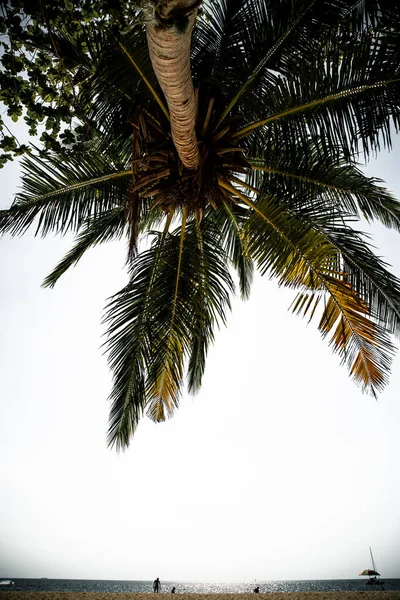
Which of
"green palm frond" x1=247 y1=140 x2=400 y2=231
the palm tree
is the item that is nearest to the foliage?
the palm tree

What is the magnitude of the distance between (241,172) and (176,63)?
2390 mm

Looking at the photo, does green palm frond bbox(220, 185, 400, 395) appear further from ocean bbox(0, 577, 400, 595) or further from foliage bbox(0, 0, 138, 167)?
ocean bbox(0, 577, 400, 595)

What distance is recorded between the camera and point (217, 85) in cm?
415

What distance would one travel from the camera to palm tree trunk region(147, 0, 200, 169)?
1505 millimetres

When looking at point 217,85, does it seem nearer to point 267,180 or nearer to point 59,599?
point 267,180

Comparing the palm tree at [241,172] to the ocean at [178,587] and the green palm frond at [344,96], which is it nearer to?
the green palm frond at [344,96]

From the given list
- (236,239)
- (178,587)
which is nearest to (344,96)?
(236,239)

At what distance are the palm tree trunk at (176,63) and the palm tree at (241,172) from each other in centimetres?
4

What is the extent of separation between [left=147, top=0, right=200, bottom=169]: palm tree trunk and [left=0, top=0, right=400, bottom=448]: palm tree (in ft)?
0.12

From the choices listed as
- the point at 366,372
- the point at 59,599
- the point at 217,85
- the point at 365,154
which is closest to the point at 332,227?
the point at 365,154

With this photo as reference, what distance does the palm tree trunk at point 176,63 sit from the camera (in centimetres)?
150

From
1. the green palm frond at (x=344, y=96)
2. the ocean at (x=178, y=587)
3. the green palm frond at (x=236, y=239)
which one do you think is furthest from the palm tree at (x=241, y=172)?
the ocean at (x=178, y=587)

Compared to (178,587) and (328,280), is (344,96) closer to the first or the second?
(328,280)

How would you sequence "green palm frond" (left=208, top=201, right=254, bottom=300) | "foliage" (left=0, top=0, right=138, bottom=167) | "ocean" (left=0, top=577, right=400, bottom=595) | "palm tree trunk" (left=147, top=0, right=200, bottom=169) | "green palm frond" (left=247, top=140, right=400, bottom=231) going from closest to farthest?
"palm tree trunk" (left=147, top=0, right=200, bottom=169)
"foliage" (left=0, top=0, right=138, bottom=167)
"green palm frond" (left=247, top=140, right=400, bottom=231)
"green palm frond" (left=208, top=201, right=254, bottom=300)
"ocean" (left=0, top=577, right=400, bottom=595)
